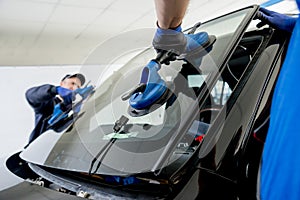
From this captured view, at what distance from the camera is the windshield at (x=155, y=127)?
79 cm

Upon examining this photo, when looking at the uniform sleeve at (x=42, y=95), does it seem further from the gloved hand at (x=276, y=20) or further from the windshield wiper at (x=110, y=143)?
the gloved hand at (x=276, y=20)

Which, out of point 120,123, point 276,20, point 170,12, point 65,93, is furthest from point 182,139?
point 65,93

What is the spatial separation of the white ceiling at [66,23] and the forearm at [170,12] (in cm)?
255

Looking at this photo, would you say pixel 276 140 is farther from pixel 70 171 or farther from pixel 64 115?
pixel 64 115

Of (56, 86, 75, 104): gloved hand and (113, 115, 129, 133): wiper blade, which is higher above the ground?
(56, 86, 75, 104): gloved hand

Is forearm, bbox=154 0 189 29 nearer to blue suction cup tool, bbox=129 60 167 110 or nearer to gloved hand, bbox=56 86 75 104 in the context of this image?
blue suction cup tool, bbox=129 60 167 110

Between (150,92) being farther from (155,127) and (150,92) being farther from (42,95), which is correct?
(42,95)

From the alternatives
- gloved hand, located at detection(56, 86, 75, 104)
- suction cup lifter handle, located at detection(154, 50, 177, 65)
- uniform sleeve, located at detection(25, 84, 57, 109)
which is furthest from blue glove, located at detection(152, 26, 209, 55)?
uniform sleeve, located at detection(25, 84, 57, 109)

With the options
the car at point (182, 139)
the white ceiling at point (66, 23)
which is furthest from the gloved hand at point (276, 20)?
the white ceiling at point (66, 23)

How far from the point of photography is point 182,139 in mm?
785

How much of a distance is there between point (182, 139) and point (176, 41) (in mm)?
371

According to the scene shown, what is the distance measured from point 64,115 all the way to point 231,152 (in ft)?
3.08

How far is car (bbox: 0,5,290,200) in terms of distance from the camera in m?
0.70

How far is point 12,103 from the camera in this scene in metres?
4.62
